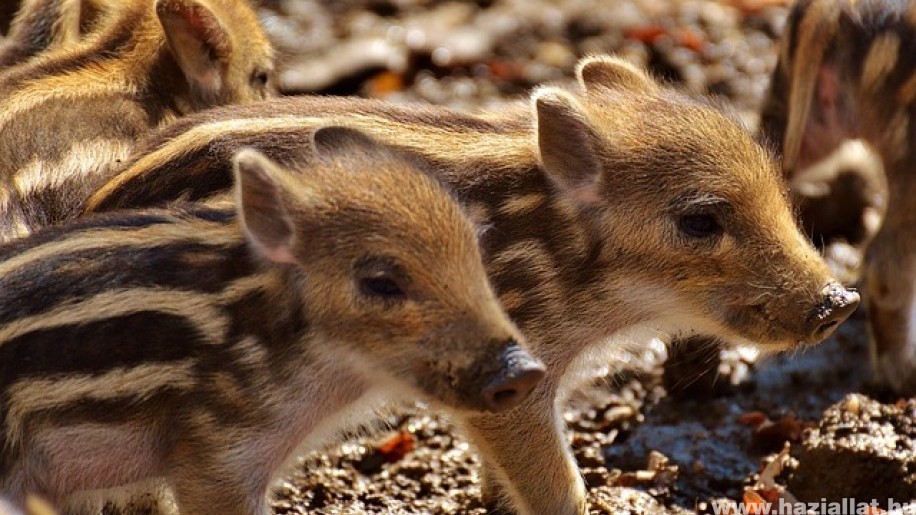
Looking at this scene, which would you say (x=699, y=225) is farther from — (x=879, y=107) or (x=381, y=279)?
(x=879, y=107)

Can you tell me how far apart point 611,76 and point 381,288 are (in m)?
1.29

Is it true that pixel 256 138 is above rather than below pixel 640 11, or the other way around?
above

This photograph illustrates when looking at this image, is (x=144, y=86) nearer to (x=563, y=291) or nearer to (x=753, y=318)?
(x=563, y=291)

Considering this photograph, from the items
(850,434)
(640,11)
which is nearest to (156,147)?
(850,434)

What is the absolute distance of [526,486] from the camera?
446cm

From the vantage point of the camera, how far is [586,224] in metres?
4.41

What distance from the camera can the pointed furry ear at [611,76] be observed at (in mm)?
4793

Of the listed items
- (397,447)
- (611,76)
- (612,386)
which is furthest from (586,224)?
(612,386)

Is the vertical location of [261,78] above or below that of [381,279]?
below

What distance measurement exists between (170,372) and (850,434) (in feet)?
7.02

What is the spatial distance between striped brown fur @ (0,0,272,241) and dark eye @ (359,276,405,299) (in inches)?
48.6

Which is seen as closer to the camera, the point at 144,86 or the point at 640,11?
the point at 144,86

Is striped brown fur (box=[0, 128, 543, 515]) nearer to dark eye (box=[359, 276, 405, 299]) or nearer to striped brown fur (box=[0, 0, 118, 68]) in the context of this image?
dark eye (box=[359, 276, 405, 299])

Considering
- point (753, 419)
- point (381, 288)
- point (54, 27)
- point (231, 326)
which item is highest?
point (381, 288)
